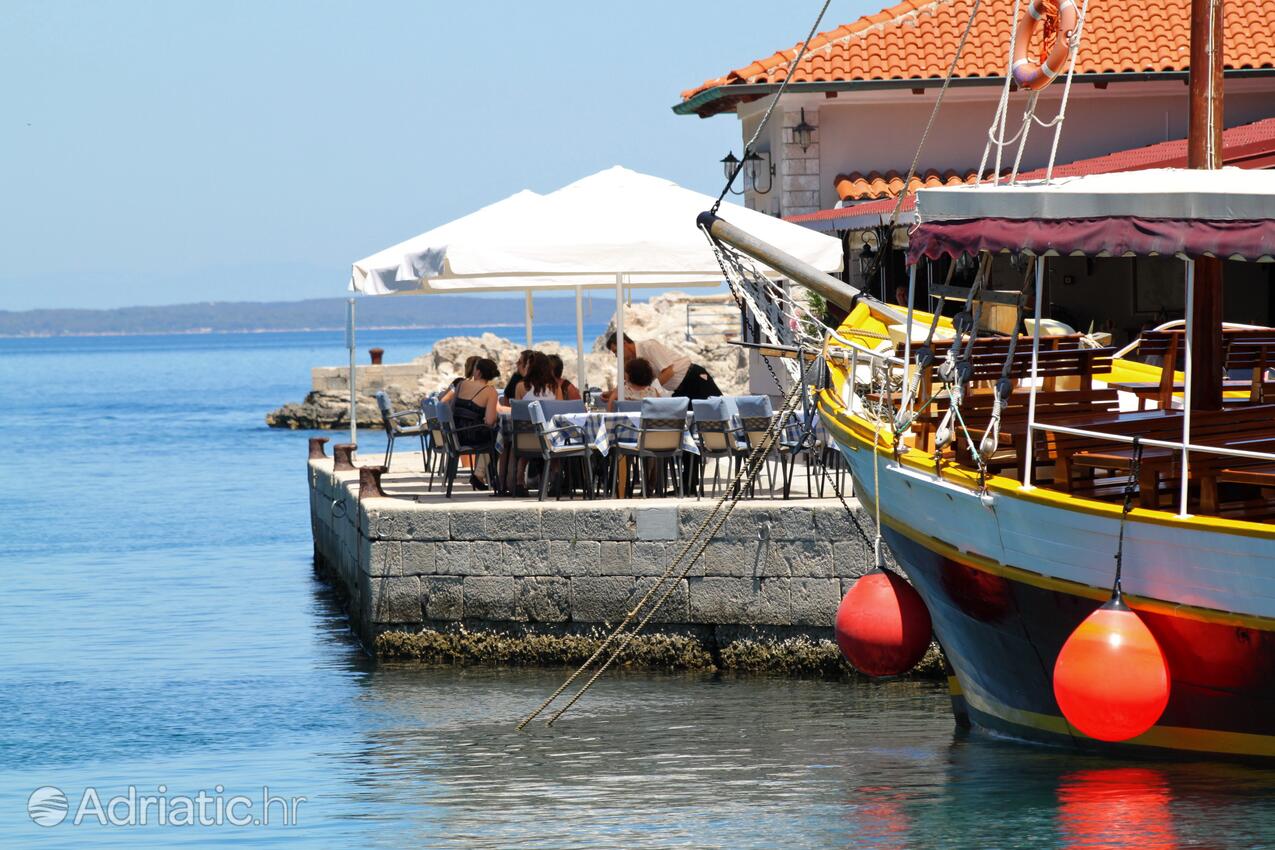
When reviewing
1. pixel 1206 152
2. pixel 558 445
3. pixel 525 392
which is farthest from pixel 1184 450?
pixel 525 392

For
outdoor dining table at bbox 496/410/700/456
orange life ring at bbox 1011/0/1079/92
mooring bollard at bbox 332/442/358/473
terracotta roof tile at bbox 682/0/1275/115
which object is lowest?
mooring bollard at bbox 332/442/358/473

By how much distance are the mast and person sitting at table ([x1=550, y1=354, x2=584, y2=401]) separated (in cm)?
649

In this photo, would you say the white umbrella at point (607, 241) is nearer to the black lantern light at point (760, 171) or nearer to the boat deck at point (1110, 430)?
the boat deck at point (1110, 430)

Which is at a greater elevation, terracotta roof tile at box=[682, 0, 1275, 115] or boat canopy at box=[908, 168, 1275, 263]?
terracotta roof tile at box=[682, 0, 1275, 115]

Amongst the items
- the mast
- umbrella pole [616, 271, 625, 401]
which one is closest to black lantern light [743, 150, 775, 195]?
umbrella pole [616, 271, 625, 401]

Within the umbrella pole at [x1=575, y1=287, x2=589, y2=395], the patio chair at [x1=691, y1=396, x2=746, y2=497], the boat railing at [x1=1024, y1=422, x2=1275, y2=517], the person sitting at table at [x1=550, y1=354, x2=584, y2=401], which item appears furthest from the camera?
the umbrella pole at [x1=575, y1=287, x2=589, y2=395]

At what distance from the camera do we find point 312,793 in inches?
450

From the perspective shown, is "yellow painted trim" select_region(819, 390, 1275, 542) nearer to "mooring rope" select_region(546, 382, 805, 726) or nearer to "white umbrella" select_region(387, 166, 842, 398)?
"mooring rope" select_region(546, 382, 805, 726)

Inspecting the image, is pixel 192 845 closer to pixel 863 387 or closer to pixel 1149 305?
pixel 863 387

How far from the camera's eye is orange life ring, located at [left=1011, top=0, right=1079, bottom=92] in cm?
1097

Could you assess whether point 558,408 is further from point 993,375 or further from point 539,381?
point 993,375

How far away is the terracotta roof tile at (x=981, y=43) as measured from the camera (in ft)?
76.6

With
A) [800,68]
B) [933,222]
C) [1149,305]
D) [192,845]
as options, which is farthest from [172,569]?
[933,222]

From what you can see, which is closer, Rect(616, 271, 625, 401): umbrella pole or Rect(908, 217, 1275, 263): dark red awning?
Rect(908, 217, 1275, 263): dark red awning
